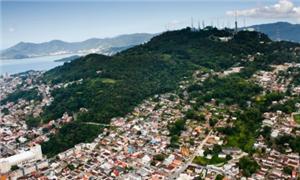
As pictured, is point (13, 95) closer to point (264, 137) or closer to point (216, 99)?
point (216, 99)

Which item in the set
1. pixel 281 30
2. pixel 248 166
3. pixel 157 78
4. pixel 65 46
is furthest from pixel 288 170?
→ pixel 65 46

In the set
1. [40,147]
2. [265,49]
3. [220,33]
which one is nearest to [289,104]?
[40,147]

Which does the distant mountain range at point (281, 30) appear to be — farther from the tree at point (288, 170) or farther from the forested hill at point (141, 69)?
the tree at point (288, 170)

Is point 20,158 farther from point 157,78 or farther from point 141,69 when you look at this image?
point 141,69

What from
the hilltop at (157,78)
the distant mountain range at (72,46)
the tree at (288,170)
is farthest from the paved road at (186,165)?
the distant mountain range at (72,46)

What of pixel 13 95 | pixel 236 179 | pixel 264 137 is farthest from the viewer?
pixel 13 95

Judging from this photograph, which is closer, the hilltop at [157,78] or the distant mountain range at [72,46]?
the hilltop at [157,78]
